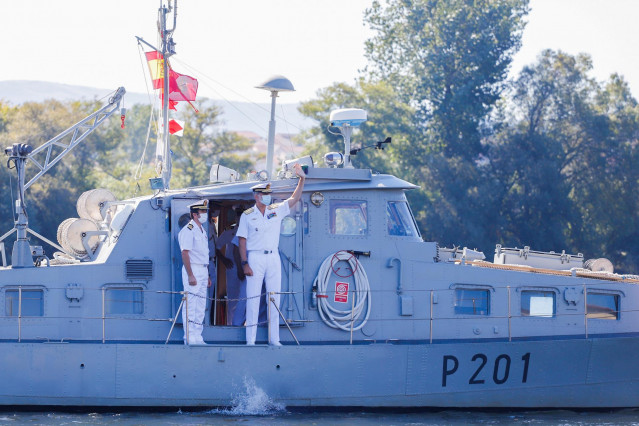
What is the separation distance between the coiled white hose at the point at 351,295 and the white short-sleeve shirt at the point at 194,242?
1.48 meters

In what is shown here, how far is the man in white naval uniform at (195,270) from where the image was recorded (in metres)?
11.9

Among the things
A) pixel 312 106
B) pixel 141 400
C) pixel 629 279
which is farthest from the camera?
A: pixel 312 106

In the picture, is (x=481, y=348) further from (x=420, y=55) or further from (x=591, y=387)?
(x=420, y=55)

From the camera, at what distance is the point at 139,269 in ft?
40.3

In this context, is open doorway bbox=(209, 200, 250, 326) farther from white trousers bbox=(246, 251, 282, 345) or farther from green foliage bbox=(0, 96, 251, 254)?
green foliage bbox=(0, 96, 251, 254)

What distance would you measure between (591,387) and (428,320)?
90.3 inches

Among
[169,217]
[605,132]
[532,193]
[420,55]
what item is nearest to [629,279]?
[169,217]

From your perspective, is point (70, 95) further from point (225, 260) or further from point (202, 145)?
point (225, 260)

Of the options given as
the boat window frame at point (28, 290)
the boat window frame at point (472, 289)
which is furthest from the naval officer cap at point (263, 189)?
the boat window frame at point (28, 290)

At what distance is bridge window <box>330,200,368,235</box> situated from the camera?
12.6 metres

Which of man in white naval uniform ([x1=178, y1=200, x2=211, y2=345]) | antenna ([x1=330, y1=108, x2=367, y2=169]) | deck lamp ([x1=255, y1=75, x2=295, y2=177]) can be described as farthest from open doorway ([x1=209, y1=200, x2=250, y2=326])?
antenna ([x1=330, y1=108, x2=367, y2=169])

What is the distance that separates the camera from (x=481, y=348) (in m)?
12.3

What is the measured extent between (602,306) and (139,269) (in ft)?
20.3

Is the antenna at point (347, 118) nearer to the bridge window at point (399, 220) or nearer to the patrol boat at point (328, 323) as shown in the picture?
the patrol boat at point (328, 323)
